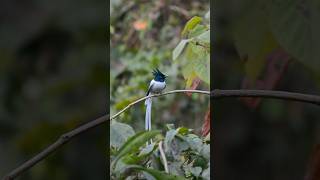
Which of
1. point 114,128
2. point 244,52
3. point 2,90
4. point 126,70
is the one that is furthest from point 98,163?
point 126,70

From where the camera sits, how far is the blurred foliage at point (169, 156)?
2.58 ft

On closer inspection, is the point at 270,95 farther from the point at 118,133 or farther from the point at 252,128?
the point at 118,133

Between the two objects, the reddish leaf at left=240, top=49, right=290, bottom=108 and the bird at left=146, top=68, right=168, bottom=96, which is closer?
the reddish leaf at left=240, top=49, right=290, bottom=108

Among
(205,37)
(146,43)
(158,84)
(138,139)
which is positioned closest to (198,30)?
(205,37)

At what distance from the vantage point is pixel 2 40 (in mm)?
803

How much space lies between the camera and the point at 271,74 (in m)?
0.71

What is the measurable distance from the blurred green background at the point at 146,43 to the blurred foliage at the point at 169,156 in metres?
0.67

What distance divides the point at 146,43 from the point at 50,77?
1048 mm

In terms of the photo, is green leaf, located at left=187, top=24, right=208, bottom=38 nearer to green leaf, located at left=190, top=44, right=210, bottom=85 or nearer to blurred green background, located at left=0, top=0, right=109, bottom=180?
green leaf, located at left=190, top=44, right=210, bottom=85

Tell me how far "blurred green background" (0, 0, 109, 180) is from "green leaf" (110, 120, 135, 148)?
24mm

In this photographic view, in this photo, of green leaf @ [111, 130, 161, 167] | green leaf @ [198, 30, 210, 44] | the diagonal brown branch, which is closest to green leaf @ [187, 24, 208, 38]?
green leaf @ [198, 30, 210, 44]

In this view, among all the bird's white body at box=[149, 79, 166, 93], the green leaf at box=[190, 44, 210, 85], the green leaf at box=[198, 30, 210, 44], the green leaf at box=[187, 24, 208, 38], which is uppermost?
the green leaf at box=[187, 24, 208, 38]

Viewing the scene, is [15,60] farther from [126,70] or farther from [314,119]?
[126,70]

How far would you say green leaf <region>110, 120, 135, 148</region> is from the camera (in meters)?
0.84
